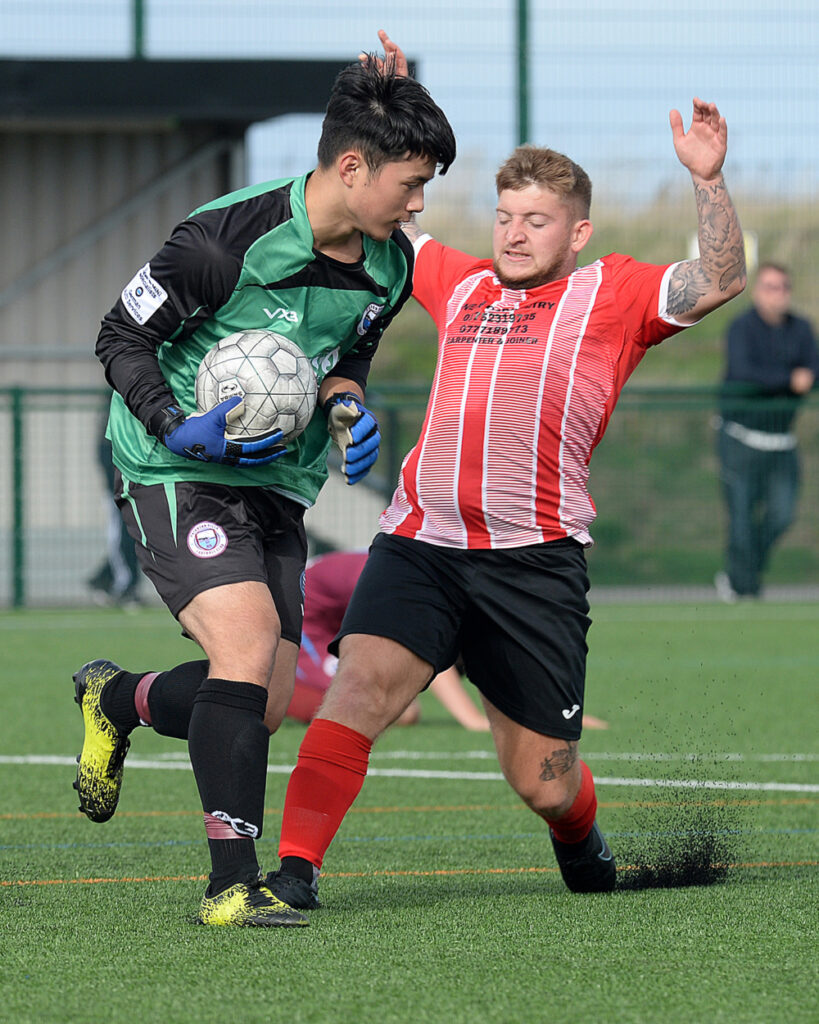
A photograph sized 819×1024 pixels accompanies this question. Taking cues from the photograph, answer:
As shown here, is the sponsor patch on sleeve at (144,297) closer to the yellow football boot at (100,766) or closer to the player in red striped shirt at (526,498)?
the player in red striped shirt at (526,498)

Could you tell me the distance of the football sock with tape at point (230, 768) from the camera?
12.3 ft

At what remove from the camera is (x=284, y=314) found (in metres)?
4.15

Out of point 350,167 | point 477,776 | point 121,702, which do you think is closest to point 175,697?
point 121,702

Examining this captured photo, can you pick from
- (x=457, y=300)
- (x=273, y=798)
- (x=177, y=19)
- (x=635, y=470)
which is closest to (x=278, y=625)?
(x=457, y=300)

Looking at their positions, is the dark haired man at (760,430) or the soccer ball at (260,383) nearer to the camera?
the soccer ball at (260,383)

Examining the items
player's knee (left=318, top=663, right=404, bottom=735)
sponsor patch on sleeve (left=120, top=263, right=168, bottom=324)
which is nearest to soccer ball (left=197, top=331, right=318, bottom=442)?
sponsor patch on sleeve (left=120, top=263, right=168, bottom=324)

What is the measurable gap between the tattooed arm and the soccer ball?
1018 mm

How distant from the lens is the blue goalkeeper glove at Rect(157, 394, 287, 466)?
3855 millimetres

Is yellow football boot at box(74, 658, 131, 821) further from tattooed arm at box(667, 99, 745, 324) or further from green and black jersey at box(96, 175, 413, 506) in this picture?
tattooed arm at box(667, 99, 745, 324)

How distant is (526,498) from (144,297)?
3.60 feet

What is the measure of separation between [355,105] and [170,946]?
1.97m

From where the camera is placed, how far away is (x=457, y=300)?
4.66 meters

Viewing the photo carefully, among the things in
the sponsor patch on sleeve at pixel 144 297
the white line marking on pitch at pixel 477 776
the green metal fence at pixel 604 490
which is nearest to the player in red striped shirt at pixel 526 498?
the sponsor patch on sleeve at pixel 144 297

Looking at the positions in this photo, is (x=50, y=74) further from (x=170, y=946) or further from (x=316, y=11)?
(x=170, y=946)
